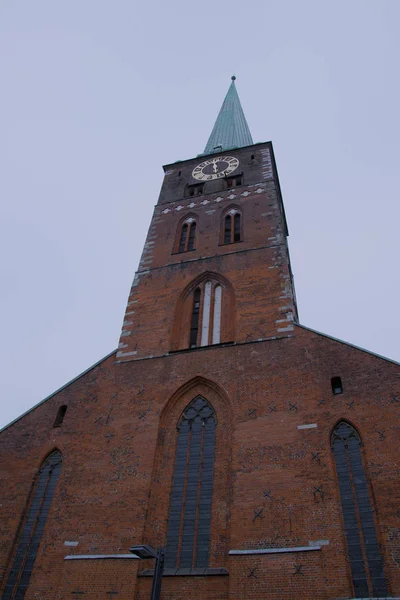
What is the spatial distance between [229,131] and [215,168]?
820 cm

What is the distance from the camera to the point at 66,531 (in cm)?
1436

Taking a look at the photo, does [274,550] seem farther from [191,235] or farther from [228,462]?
[191,235]

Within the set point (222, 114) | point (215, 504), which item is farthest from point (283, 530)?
point (222, 114)

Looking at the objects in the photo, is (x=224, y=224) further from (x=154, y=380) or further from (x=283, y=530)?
(x=283, y=530)

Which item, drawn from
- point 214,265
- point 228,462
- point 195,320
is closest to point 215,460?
point 228,462

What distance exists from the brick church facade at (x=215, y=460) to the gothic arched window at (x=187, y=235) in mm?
2416

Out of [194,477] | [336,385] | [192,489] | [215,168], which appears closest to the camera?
[192,489]

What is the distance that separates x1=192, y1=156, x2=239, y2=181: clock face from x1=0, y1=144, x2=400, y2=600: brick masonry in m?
7.87

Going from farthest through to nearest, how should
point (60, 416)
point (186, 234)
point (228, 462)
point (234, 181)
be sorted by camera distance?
1. point (234, 181)
2. point (186, 234)
3. point (60, 416)
4. point (228, 462)

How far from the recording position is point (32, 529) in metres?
15.0

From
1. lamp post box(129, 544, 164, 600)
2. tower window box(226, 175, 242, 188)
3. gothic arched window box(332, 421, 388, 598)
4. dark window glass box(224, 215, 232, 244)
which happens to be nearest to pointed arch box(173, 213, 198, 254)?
dark window glass box(224, 215, 232, 244)

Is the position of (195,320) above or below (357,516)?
above

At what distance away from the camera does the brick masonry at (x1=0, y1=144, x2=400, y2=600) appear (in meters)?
12.2

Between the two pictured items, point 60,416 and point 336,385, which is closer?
point 336,385
